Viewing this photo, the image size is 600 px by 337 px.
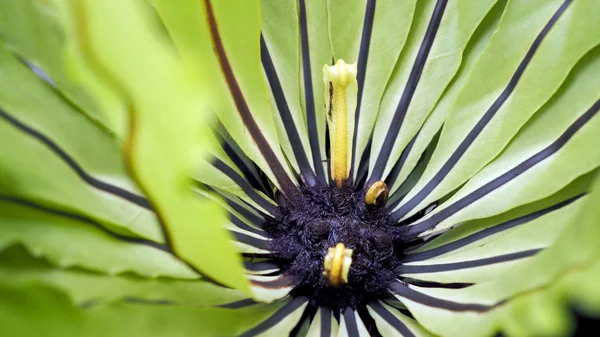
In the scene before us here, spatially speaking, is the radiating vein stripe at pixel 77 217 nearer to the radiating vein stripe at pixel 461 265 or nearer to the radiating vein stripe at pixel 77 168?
the radiating vein stripe at pixel 77 168

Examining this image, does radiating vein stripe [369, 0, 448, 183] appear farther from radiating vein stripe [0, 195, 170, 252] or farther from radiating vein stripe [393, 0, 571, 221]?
radiating vein stripe [0, 195, 170, 252]

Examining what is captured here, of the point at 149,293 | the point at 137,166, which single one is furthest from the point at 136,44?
the point at 149,293

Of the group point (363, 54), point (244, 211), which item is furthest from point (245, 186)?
point (363, 54)

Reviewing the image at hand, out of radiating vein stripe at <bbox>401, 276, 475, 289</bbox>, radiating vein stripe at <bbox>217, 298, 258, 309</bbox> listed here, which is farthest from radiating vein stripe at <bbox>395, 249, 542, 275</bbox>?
radiating vein stripe at <bbox>217, 298, 258, 309</bbox>

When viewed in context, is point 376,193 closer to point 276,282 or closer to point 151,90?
point 276,282

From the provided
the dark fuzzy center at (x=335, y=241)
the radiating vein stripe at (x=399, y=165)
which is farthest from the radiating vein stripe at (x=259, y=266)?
the radiating vein stripe at (x=399, y=165)

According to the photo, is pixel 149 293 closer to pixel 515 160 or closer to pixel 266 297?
pixel 266 297
